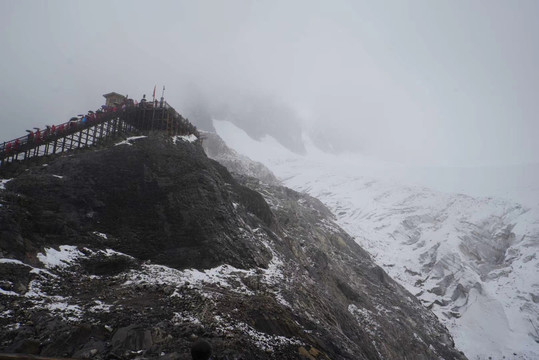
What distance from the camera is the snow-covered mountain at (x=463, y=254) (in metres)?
46.8

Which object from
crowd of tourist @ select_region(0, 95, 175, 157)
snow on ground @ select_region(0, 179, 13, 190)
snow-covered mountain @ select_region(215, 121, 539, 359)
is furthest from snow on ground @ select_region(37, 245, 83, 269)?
snow-covered mountain @ select_region(215, 121, 539, 359)

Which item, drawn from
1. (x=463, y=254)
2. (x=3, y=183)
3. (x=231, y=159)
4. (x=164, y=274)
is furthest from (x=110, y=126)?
(x=463, y=254)

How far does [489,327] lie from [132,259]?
54117 mm

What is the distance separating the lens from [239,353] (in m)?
11.7

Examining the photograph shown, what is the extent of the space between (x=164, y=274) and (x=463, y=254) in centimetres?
6540

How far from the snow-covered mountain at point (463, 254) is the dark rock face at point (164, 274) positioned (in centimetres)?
1756

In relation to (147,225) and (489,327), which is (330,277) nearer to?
(147,225)

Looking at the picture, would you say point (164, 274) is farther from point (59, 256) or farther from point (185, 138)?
point (185, 138)

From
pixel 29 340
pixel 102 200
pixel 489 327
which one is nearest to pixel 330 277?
pixel 102 200

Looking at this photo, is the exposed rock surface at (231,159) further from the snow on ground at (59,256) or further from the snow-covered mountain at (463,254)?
the snow on ground at (59,256)

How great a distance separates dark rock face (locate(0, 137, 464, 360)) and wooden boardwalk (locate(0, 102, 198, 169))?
131 inches

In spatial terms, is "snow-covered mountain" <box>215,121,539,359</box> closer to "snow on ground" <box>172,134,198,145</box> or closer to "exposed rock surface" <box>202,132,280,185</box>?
"exposed rock surface" <box>202,132,280,185</box>

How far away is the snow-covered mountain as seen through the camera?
46781 mm

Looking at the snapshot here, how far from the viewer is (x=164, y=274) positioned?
1727cm
